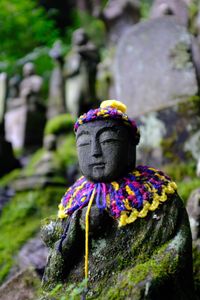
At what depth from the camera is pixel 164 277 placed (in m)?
2.37

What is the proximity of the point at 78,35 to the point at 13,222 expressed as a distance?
5637mm

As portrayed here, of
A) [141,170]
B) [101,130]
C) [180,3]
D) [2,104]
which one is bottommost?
[141,170]

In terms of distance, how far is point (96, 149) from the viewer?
2.77 metres

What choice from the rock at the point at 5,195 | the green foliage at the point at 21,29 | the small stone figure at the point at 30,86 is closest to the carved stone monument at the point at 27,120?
the small stone figure at the point at 30,86

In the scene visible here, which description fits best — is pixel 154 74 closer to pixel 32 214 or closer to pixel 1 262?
pixel 32 214

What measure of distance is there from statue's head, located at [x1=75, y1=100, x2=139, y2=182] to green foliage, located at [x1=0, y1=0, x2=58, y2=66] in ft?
39.9

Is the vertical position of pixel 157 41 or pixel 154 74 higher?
pixel 157 41

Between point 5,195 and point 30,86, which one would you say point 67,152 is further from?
point 30,86

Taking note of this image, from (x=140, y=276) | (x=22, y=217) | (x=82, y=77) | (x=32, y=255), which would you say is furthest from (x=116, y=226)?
(x=82, y=77)

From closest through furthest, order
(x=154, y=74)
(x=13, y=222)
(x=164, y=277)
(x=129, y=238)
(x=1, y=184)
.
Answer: (x=164, y=277) → (x=129, y=238) → (x=13, y=222) → (x=154, y=74) → (x=1, y=184)

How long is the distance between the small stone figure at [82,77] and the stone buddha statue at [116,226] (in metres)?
6.64

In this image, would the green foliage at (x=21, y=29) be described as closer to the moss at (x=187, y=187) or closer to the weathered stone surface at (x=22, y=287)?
the moss at (x=187, y=187)

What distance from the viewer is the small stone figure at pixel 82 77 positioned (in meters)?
9.55

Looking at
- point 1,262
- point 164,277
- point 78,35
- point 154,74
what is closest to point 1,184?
point 1,262
